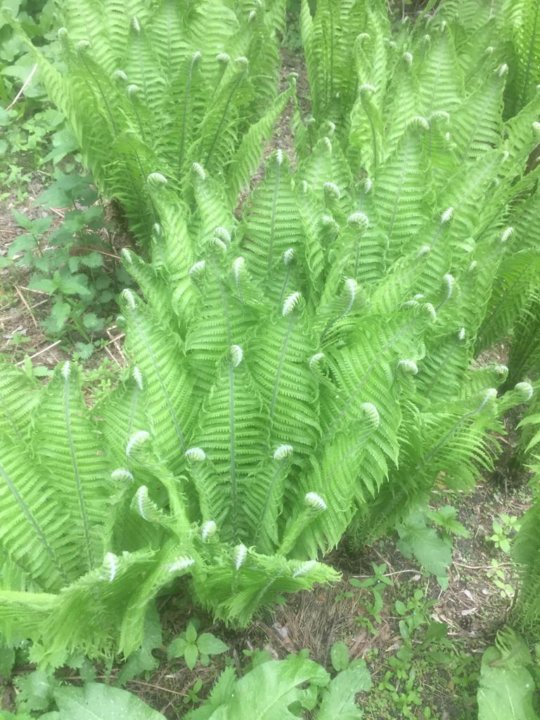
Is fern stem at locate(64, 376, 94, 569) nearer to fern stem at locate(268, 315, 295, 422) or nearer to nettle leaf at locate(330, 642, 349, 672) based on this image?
fern stem at locate(268, 315, 295, 422)

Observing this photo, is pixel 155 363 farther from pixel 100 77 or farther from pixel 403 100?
pixel 403 100

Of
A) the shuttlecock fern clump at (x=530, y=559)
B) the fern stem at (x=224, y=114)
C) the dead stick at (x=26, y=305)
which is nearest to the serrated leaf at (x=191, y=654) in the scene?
the shuttlecock fern clump at (x=530, y=559)

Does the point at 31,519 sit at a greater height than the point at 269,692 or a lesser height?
greater

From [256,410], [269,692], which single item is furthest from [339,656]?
[256,410]

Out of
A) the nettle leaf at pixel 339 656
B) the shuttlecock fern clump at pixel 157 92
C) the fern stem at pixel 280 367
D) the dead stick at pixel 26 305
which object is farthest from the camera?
the dead stick at pixel 26 305

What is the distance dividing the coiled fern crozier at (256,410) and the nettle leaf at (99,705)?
0.30ft

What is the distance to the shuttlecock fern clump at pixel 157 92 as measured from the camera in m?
2.23

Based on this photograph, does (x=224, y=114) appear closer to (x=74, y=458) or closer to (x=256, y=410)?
(x=256, y=410)

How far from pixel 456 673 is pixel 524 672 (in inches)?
8.2

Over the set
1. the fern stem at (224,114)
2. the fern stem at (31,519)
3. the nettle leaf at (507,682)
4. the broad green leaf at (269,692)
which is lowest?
the nettle leaf at (507,682)

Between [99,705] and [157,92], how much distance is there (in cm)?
211

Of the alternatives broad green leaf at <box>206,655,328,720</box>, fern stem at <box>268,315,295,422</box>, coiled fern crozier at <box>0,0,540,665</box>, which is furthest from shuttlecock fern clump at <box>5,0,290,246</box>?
broad green leaf at <box>206,655,328,720</box>

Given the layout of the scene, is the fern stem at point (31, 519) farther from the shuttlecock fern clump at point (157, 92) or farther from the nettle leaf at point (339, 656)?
the shuttlecock fern clump at point (157, 92)

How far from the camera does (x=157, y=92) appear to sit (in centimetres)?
244
